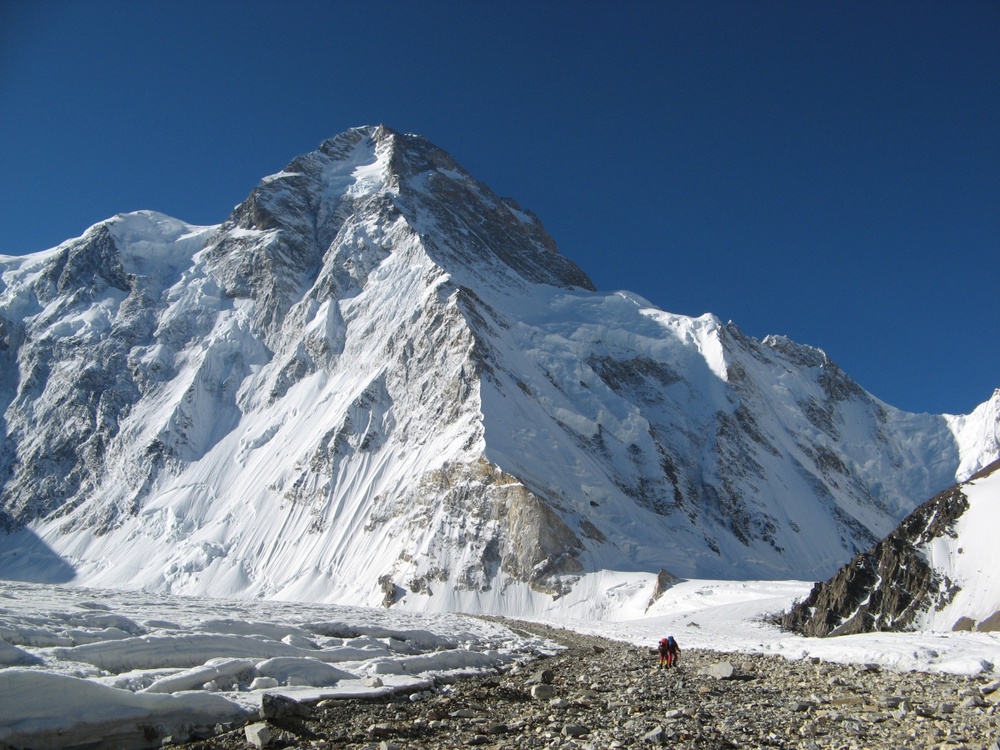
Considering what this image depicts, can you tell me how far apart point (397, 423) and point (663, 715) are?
304ft

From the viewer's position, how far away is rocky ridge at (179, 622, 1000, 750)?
1274 cm

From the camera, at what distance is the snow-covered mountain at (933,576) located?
115ft

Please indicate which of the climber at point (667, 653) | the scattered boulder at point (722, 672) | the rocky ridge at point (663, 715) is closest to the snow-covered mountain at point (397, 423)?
the climber at point (667, 653)

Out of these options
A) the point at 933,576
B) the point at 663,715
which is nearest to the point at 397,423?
the point at 933,576

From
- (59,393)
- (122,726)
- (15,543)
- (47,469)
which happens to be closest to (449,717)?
(122,726)

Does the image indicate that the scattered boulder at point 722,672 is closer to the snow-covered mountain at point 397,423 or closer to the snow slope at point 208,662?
the snow slope at point 208,662

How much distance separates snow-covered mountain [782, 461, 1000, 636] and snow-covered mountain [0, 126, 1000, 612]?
39584 millimetres

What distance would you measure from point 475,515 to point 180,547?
48291 millimetres

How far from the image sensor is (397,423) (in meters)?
106

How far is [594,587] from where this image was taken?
75375 millimetres

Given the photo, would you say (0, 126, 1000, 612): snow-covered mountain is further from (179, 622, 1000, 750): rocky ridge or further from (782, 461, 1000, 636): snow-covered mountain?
(179, 622, 1000, 750): rocky ridge

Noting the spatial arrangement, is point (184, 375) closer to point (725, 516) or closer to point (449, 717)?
point (725, 516)

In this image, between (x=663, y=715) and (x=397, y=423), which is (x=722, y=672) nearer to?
(x=663, y=715)

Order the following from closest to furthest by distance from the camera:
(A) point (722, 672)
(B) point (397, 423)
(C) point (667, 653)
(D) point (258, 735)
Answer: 1. (D) point (258, 735)
2. (A) point (722, 672)
3. (C) point (667, 653)
4. (B) point (397, 423)
